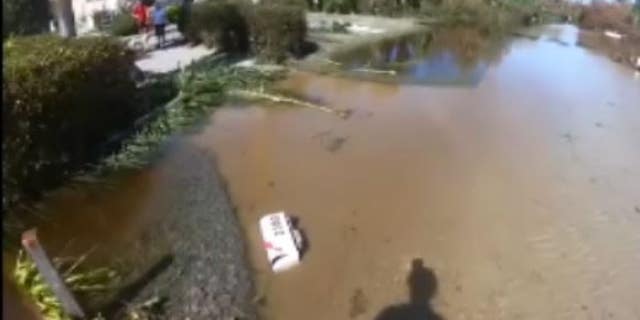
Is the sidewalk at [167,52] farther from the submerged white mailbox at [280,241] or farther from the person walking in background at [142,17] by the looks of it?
the submerged white mailbox at [280,241]

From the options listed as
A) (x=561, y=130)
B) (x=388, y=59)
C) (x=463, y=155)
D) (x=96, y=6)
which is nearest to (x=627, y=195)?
(x=463, y=155)

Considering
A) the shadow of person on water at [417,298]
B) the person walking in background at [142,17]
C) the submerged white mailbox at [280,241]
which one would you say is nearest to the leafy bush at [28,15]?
the person walking in background at [142,17]

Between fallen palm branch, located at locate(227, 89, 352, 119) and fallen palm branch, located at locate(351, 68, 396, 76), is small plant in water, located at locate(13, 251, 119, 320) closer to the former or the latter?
fallen palm branch, located at locate(227, 89, 352, 119)

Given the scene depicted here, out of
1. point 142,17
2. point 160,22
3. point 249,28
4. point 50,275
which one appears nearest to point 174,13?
point 142,17

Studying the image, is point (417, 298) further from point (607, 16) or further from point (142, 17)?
point (607, 16)

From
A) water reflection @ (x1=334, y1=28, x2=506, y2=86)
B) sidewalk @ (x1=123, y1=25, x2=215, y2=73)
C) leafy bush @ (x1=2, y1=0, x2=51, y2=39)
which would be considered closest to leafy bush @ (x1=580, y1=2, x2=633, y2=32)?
water reflection @ (x1=334, y1=28, x2=506, y2=86)

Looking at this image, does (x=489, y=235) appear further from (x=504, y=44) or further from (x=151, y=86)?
Result: (x=504, y=44)
